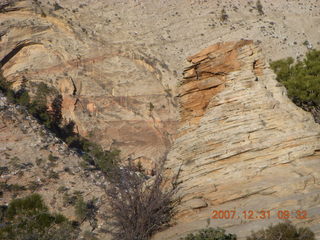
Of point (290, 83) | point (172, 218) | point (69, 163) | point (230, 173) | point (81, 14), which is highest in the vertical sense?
point (81, 14)

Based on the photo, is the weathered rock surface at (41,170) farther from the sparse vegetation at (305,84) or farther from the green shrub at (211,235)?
the sparse vegetation at (305,84)

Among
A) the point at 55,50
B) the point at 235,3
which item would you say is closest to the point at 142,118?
the point at 55,50

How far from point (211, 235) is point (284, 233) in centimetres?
155

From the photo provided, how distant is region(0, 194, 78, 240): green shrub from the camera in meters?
11.6

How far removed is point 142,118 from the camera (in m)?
33.2

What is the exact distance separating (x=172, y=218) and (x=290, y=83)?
46.1 feet

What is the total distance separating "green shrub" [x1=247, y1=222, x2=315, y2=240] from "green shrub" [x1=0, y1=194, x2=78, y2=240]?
20.1ft

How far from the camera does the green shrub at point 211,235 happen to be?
827 centimetres

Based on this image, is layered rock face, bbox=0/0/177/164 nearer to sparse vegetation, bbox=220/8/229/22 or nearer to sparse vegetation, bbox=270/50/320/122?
sparse vegetation, bbox=220/8/229/22

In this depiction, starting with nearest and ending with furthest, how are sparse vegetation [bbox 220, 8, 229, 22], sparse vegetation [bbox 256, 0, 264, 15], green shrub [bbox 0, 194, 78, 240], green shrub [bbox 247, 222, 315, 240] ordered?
green shrub [bbox 247, 222, 315, 240] → green shrub [bbox 0, 194, 78, 240] → sparse vegetation [bbox 220, 8, 229, 22] → sparse vegetation [bbox 256, 0, 264, 15]

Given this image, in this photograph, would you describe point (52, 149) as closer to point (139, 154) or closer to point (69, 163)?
point (69, 163)

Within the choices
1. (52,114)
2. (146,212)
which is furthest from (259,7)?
(146,212)
